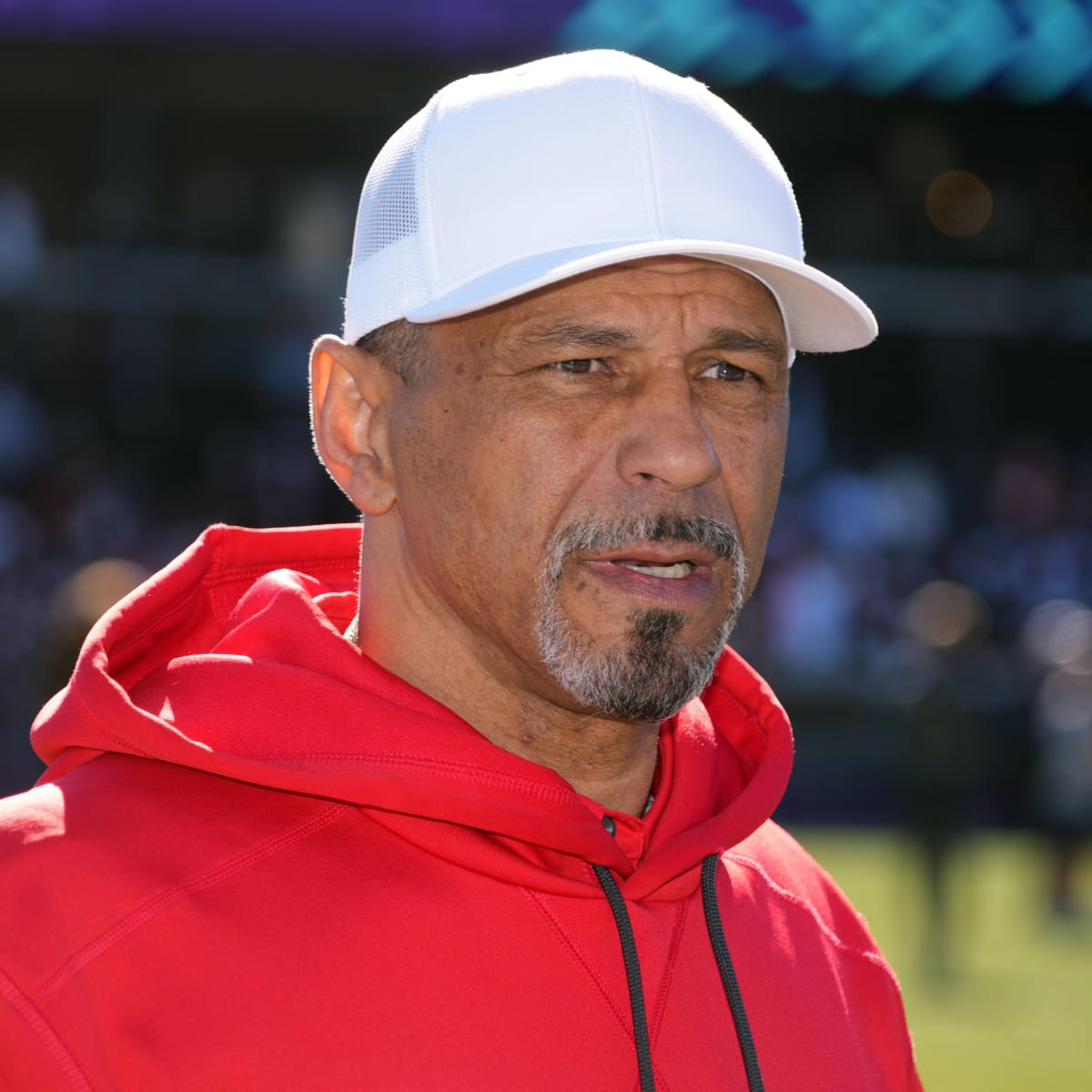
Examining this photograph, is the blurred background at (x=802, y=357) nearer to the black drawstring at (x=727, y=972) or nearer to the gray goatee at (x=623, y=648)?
the black drawstring at (x=727, y=972)

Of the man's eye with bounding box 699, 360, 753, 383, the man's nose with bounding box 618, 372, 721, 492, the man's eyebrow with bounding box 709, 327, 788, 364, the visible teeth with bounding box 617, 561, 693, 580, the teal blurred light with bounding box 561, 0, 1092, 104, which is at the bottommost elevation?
the visible teeth with bounding box 617, 561, 693, 580

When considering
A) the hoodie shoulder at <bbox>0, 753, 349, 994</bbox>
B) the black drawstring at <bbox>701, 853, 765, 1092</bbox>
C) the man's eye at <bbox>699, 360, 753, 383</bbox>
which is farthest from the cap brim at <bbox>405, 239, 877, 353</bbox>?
the black drawstring at <bbox>701, 853, 765, 1092</bbox>

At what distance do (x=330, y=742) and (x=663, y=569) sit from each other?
1.42 ft

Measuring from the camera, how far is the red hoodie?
176 centimetres

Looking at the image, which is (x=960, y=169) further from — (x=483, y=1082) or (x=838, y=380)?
(x=483, y=1082)

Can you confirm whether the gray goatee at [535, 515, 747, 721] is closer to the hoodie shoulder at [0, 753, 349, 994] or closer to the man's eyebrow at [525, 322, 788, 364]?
the man's eyebrow at [525, 322, 788, 364]

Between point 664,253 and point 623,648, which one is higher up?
point 664,253

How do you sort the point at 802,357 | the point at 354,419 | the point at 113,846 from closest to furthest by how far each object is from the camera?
the point at 113,846, the point at 354,419, the point at 802,357

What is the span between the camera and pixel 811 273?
2070 millimetres

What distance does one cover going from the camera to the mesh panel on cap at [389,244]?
6.70ft

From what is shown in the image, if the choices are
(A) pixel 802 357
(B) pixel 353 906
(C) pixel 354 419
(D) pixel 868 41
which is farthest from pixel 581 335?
(A) pixel 802 357

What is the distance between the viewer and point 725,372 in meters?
2.13

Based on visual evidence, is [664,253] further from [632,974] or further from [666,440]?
[632,974]

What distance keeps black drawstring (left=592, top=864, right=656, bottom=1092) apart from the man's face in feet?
Answer: 0.69
